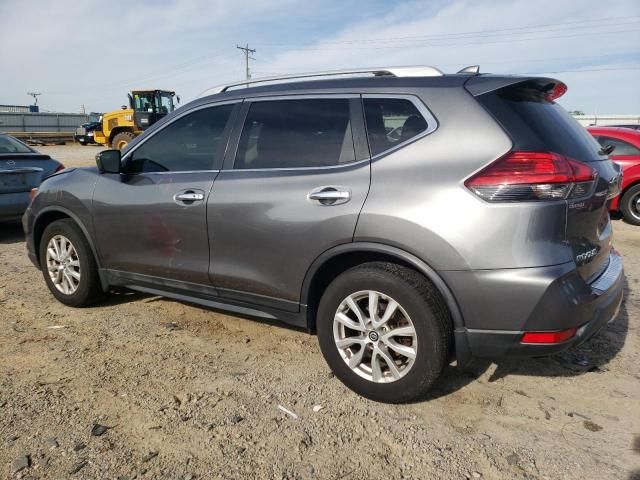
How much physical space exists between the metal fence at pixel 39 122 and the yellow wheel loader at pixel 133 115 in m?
23.1

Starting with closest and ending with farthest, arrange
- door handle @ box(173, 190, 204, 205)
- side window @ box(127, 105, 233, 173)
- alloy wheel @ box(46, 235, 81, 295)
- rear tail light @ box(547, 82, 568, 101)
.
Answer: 1. rear tail light @ box(547, 82, 568, 101)
2. door handle @ box(173, 190, 204, 205)
3. side window @ box(127, 105, 233, 173)
4. alloy wheel @ box(46, 235, 81, 295)

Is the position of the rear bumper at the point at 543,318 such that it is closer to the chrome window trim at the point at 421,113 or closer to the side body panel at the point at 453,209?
the side body panel at the point at 453,209

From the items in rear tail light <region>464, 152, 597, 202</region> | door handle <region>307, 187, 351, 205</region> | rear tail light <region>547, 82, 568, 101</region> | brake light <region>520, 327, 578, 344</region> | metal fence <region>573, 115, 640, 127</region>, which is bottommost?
brake light <region>520, 327, 578, 344</region>

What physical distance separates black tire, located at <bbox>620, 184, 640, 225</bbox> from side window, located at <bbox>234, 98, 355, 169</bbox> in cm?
699

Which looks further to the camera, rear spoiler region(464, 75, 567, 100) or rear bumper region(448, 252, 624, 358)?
rear spoiler region(464, 75, 567, 100)

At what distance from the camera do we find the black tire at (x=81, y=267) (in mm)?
4109

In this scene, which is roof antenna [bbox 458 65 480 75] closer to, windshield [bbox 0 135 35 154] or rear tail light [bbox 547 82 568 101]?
rear tail light [bbox 547 82 568 101]

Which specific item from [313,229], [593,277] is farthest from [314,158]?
[593,277]

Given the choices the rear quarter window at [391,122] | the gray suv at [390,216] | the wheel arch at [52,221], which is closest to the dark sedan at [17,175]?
the wheel arch at [52,221]

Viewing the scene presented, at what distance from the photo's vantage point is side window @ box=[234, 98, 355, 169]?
2922 mm

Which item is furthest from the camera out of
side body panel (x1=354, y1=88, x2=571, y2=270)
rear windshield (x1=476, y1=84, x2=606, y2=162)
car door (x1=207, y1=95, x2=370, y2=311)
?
car door (x1=207, y1=95, x2=370, y2=311)

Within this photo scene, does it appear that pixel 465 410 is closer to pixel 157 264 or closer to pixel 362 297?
pixel 362 297

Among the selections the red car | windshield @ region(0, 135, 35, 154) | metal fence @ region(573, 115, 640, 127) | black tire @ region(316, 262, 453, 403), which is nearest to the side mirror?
black tire @ region(316, 262, 453, 403)

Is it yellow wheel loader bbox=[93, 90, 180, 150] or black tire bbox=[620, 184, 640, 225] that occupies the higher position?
yellow wheel loader bbox=[93, 90, 180, 150]
